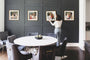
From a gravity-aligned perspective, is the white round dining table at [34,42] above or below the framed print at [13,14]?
below

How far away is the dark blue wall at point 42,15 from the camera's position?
489 centimetres

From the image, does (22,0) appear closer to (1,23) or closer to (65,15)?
(1,23)

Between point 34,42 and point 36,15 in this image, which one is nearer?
point 34,42

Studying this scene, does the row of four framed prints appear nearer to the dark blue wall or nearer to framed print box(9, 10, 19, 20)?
framed print box(9, 10, 19, 20)

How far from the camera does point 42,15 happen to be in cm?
493

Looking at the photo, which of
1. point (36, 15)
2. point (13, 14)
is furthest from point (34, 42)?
point (13, 14)

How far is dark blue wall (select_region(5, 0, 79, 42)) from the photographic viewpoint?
4.89 m

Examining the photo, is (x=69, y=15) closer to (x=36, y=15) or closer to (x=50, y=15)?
(x=50, y=15)

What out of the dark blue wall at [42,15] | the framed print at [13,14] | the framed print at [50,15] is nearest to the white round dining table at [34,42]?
the dark blue wall at [42,15]

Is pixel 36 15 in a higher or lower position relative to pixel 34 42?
higher

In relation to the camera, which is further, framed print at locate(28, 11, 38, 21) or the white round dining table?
framed print at locate(28, 11, 38, 21)

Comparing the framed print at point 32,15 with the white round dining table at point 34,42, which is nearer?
the white round dining table at point 34,42

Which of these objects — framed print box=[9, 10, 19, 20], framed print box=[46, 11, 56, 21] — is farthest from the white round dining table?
framed print box=[9, 10, 19, 20]

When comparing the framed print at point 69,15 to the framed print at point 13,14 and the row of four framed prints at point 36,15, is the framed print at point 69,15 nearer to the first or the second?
the row of four framed prints at point 36,15
